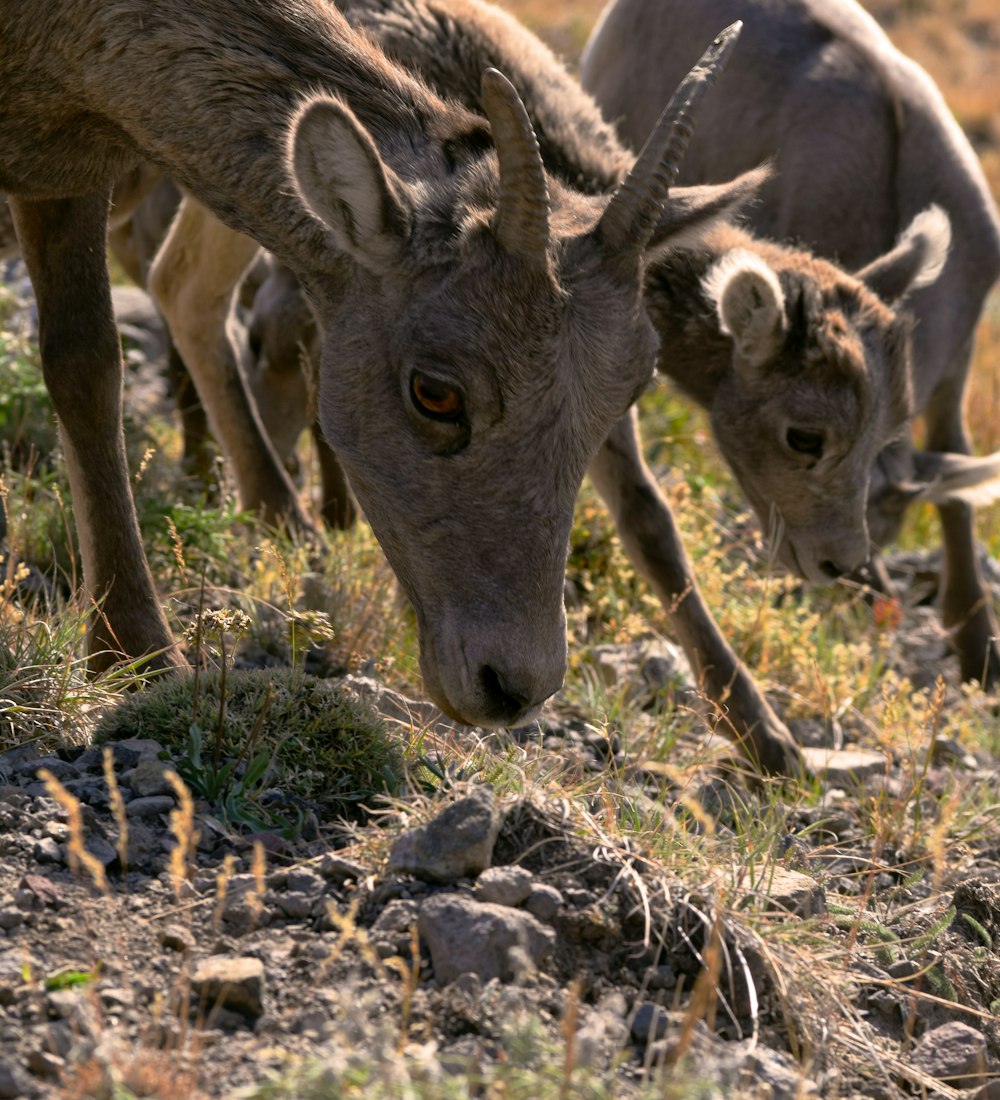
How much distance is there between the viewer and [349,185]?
4.16 meters

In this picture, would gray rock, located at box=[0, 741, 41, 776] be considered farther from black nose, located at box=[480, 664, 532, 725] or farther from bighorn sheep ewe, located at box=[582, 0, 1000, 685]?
bighorn sheep ewe, located at box=[582, 0, 1000, 685]

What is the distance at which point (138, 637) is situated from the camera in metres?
4.95

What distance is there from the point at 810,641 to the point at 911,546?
2809 millimetres

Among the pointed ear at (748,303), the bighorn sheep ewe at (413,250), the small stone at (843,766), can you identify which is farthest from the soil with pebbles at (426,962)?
the pointed ear at (748,303)

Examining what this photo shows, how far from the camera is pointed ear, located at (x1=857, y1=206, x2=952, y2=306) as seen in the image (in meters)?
7.24

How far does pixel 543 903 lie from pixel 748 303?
3707 millimetres

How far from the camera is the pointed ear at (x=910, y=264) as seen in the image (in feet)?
23.8

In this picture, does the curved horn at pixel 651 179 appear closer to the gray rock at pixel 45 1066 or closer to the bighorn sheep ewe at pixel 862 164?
the gray rock at pixel 45 1066

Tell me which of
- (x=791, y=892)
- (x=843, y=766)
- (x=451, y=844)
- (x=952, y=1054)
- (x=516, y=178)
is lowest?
(x=843, y=766)

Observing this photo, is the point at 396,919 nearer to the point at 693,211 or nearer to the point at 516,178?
the point at 516,178

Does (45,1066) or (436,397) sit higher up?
(436,397)

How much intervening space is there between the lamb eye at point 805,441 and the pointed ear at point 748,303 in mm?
375

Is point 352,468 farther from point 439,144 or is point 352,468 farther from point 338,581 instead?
point 338,581

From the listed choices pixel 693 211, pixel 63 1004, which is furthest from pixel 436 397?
pixel 63 1004
